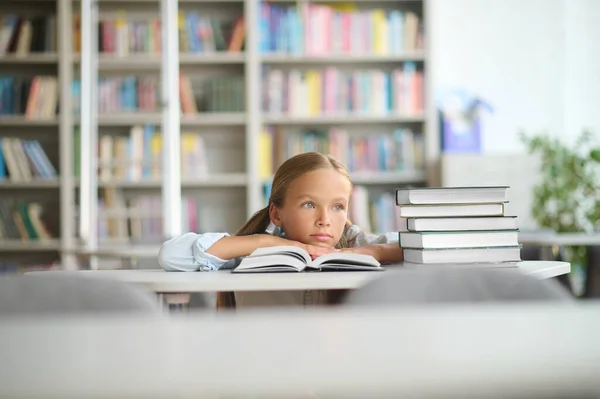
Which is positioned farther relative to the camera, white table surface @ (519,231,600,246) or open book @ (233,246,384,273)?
white table surface @ (519,231,600,246)

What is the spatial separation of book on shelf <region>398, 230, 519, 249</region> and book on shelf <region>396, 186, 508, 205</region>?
0.23 ft

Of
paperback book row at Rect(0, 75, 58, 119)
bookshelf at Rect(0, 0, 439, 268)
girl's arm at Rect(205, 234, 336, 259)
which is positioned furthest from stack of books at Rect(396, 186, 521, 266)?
paperback book row at Rect(0, 75, 58, 119)

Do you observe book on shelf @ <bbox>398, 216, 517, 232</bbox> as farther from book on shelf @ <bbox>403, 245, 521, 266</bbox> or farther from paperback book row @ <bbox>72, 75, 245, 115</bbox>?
paperback book row @ <bbox>72, 75, 245, 115</bbox>

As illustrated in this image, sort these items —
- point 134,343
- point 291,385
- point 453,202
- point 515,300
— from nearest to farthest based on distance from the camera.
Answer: point 291,385 → point 134,343 → point 515,300 → point 453,202

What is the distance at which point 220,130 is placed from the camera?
5414 mm

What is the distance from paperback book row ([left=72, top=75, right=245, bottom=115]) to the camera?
520cm

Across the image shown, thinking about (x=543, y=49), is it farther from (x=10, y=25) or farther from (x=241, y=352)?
(x=241, y=352)

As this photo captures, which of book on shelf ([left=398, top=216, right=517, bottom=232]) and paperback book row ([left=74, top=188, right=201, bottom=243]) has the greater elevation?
book on shelf ([left=398, top=216, right=517, bottom=232])

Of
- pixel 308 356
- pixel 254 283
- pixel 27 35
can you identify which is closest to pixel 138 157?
pixel 27 35

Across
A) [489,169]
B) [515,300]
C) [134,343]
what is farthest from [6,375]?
[489,169]

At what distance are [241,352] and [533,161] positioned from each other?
475 centimetres

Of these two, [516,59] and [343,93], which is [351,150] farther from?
[516,59]

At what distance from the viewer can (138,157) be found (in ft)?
17.0

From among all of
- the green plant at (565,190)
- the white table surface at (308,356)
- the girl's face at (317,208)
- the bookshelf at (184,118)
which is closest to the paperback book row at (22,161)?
the bookshelf at (184,118)
